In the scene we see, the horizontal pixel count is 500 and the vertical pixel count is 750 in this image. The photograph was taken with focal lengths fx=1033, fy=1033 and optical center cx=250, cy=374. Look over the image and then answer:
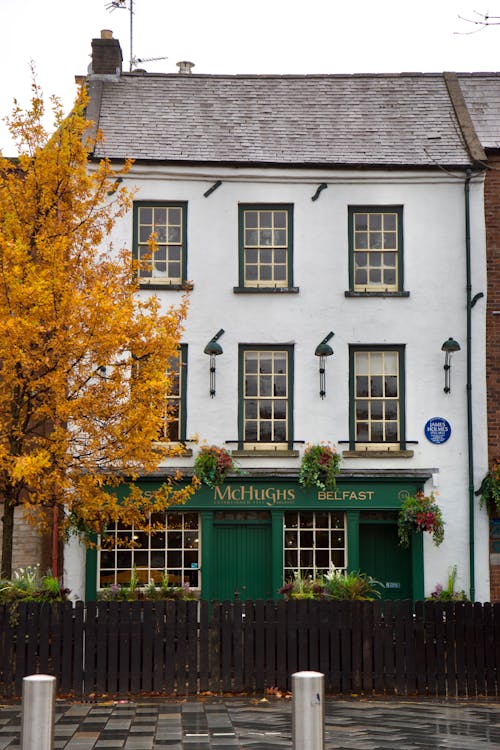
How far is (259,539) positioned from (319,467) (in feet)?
6.07

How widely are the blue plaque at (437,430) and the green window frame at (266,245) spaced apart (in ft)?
12.4

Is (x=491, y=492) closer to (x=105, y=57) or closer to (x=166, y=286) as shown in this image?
(x=166, y=286)

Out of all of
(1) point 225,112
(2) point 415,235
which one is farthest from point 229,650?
(1) point 225,112

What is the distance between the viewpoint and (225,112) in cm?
2147

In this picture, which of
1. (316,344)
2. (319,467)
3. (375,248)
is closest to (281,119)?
(375,248)

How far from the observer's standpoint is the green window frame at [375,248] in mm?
20078

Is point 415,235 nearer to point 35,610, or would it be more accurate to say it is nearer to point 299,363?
point 299,363

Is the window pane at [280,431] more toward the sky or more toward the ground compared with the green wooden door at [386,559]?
more toward the sky

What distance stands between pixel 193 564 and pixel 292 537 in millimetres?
1927

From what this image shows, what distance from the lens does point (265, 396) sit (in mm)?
19750

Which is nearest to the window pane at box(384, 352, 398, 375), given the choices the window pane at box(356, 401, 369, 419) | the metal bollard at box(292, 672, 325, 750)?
the window pane at box(356, 401, 369, 419)

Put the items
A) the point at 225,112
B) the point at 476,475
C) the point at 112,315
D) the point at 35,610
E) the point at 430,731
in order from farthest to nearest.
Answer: the point at 225,112
the point at 476,475
the point at 112,315
the point at 35,610
the point at 430,731

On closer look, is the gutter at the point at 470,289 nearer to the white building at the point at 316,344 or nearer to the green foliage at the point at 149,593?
the white building at the point at 316,344

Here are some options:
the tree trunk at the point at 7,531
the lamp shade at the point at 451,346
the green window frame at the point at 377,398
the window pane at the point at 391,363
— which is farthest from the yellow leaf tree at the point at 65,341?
the lamp shade at the point at 451,346
